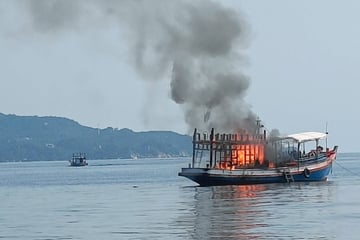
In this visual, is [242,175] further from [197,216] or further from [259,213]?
[197,216]

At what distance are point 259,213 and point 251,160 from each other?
4454 centimetres

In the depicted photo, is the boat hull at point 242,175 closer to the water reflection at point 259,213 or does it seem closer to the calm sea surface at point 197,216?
the water reflection at point 259,213

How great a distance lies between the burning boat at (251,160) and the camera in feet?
357

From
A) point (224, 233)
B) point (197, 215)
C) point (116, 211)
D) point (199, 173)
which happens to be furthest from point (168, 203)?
point (224, 233)

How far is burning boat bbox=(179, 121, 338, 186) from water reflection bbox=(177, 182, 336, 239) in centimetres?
381

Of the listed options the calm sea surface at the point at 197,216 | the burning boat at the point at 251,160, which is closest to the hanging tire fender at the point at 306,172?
the burning boat at the point at 251,160

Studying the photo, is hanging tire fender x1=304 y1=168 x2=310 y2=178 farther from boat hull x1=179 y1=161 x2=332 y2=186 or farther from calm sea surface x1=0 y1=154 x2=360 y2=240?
calm sea surface x1=0 y1=154 x2=360 y2=240

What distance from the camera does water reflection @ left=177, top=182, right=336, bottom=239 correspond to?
54.9m

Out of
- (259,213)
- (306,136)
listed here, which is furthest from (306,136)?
(259,213)

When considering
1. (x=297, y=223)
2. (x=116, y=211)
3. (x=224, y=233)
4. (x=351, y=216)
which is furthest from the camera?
(x=116, y=211)

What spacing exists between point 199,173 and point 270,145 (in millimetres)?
10526

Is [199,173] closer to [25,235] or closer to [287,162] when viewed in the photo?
[287,162]

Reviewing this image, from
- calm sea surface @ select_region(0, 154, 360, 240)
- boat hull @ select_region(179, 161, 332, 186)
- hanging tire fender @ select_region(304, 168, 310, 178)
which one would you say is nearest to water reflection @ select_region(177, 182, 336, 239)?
calm sea surface @ select_region(0, 154, 360, 240)

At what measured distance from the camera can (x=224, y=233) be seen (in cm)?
5497
